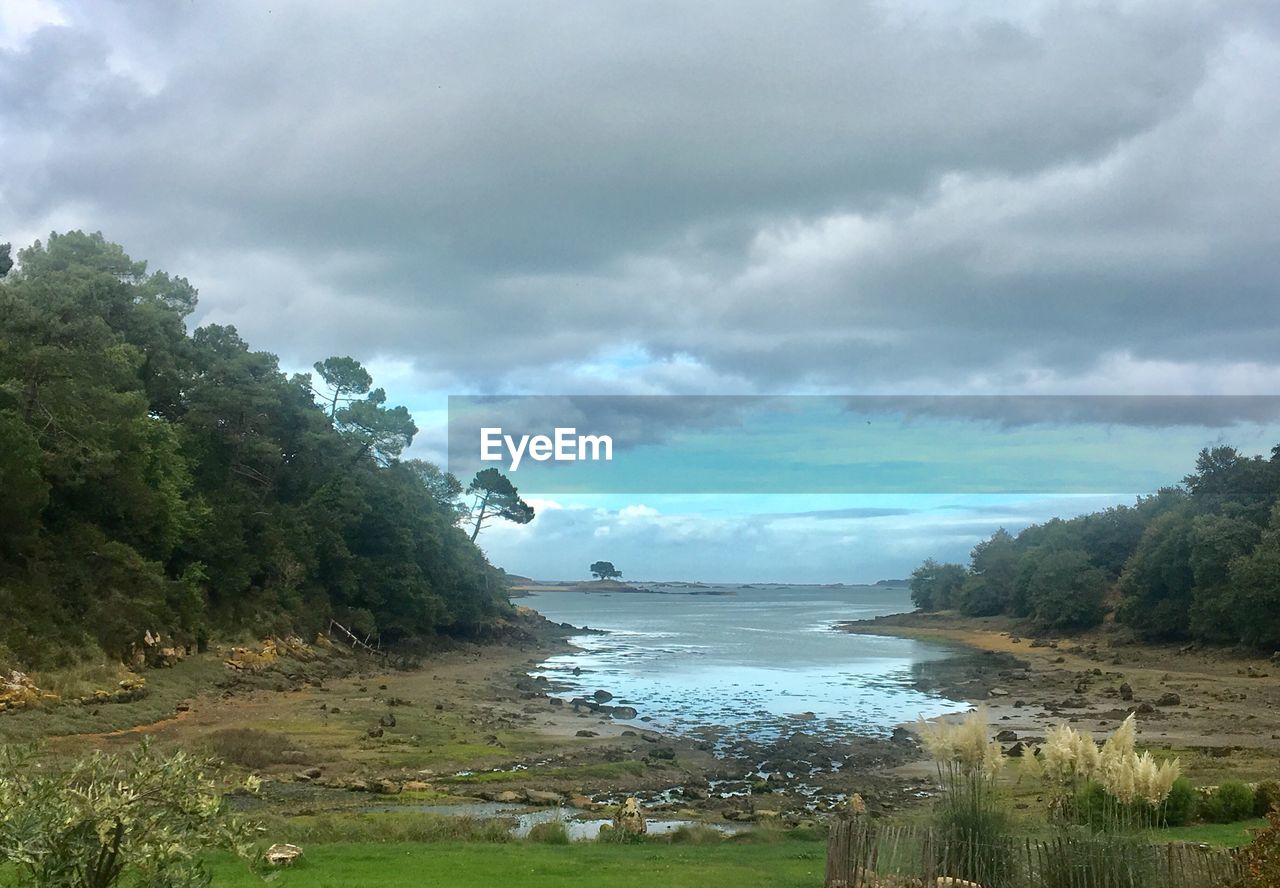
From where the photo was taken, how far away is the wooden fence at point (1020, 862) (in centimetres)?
1013

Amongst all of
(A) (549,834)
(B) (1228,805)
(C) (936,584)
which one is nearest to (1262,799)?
(B) (1228,805)

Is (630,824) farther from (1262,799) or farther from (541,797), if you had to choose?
(1262,799)

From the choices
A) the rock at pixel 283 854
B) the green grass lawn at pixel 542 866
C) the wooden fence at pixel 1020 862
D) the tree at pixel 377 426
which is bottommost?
the green grass lawn at pixel 542 866

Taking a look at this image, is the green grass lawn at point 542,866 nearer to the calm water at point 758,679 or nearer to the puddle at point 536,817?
the puddle at point 536,817

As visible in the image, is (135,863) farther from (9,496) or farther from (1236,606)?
(1236,606)

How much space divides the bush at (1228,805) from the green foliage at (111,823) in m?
16.2

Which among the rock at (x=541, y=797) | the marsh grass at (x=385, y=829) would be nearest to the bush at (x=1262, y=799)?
the marsh grass at (x=385, y=829)

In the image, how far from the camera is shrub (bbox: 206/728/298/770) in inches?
965

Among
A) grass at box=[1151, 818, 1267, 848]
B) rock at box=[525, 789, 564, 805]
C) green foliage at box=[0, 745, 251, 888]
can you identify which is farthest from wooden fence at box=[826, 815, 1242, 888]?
rock at box=[525, 789, 564, 805]

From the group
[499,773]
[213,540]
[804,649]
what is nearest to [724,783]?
[499,773]

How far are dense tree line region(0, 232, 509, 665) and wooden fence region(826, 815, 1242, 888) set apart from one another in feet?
87.5

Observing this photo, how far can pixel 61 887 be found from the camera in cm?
605

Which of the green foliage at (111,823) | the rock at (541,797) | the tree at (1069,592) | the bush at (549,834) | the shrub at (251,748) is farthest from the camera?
the tree at (1069,592)

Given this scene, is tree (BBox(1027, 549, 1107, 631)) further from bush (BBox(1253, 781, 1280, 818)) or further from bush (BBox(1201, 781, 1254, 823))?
bush (BBox(1201, 781, 1254, 823))
